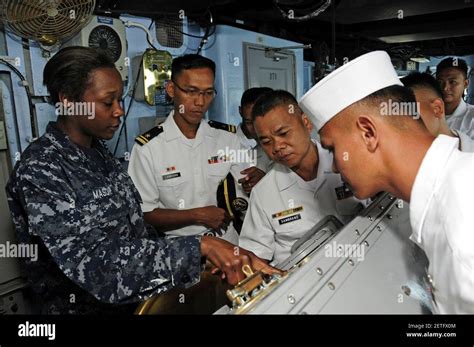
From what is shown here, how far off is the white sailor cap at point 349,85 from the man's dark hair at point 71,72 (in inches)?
34.7

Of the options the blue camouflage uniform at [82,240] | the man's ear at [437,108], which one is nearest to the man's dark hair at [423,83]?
the man's ear at [437,108]

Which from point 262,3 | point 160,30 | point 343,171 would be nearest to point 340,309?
point 343,171

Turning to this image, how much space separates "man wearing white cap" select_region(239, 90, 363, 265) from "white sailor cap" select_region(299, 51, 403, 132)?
1.81 feet

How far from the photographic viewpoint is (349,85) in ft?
3.91

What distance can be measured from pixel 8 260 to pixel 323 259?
1942mm

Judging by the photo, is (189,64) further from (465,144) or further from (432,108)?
(465,144)

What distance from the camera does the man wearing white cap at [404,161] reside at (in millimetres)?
877

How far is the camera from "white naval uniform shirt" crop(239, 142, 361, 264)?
185 cm

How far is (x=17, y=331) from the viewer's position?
1.21m

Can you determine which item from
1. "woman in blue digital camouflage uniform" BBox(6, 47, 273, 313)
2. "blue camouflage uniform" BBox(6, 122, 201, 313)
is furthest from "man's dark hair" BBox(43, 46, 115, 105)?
"blue camouflage uniform" BBox(6, 122, 201, 313)

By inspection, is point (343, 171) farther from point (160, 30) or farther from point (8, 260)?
point (160, 30)

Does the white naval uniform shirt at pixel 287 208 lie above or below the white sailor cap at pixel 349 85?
below

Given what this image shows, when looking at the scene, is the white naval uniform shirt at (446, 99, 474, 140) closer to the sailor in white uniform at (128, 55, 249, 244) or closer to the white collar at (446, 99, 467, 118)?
the white collar at (446, 99, 467, 118)

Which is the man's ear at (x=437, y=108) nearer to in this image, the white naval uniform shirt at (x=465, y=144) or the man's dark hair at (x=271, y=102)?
the white naval uniform shirt at (x=465, y=144)
